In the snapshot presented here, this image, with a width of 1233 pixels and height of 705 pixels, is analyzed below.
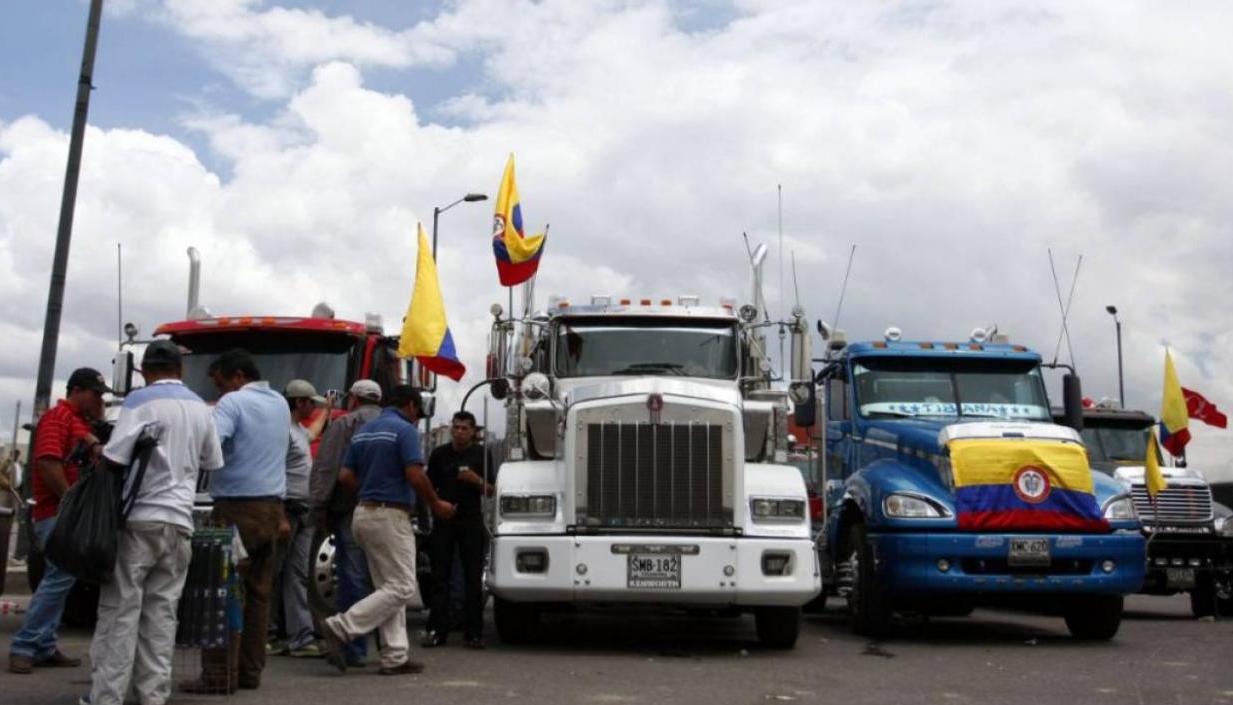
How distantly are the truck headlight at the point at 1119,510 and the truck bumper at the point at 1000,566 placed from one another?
42cm

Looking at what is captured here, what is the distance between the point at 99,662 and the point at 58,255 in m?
8.70

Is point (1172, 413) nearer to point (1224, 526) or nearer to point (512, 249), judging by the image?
point (1224, 526)

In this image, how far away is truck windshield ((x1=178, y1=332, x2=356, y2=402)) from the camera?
1290 cm

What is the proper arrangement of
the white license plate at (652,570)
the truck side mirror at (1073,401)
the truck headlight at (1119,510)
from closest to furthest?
1. the white license plate at (652,570)
2. the truck headlight at (1119,510)
3. the truck side mirror at (1073,401)

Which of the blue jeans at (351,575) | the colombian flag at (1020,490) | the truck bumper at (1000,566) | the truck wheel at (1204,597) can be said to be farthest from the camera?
the truck wheel at (1204,597)

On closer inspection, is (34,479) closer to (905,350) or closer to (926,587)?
(926,587)

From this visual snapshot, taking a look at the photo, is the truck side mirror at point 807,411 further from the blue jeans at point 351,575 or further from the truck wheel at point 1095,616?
the blue jeans at point 351,575

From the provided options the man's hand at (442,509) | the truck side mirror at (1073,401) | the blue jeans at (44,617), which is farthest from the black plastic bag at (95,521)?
the truck side mirror at (1073,401)

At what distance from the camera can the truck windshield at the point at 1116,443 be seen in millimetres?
18234

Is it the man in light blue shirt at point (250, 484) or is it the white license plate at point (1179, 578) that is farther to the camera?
the white license plate at point (1179, 578)

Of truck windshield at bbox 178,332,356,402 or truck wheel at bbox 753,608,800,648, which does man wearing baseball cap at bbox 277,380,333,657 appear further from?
truck wheel at bbox 753,608,800,648

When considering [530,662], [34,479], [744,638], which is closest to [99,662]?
[34,479]

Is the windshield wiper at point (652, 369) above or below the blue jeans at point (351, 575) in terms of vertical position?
above

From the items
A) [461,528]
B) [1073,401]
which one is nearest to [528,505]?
[461,528]
